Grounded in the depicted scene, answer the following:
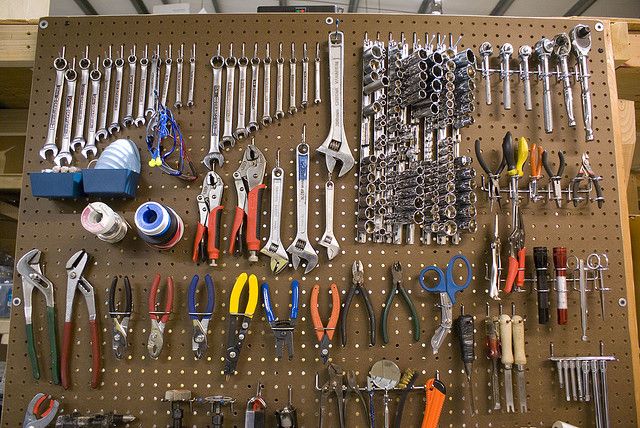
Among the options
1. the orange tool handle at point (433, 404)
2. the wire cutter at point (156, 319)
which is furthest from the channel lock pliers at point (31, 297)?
the orange tool handle at point (433, 404)

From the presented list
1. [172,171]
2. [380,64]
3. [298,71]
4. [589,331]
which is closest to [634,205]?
[589,331]

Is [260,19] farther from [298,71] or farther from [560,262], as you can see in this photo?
[560,262]

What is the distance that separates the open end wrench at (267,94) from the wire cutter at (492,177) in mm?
798

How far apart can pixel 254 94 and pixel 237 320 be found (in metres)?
0.85

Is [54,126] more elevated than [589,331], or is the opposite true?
[54,126]

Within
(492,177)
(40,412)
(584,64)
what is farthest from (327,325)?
(584,64)

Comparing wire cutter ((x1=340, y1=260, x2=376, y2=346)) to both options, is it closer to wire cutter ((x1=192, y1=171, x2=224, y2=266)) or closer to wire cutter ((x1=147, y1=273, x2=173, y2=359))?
wire cutter ((x1=192, y1=171, x2=224, y2=266))

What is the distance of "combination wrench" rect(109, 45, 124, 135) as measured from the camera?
1893 mm

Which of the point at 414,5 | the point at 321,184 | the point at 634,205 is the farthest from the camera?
the point at 414,5

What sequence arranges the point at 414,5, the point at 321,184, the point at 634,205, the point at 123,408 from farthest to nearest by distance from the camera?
the point at 414,5
the point at 634,205
the point at 321,184
the point at 123,408

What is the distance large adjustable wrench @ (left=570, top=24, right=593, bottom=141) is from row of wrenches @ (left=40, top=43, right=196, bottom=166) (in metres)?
1.49

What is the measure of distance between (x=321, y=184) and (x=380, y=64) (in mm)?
513

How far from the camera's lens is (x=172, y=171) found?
70.2 inches

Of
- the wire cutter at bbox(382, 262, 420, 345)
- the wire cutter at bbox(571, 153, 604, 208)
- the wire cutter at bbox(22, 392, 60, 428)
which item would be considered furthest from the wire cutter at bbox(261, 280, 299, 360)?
the wire cutter at bbox(571, 153, 604, 208)
